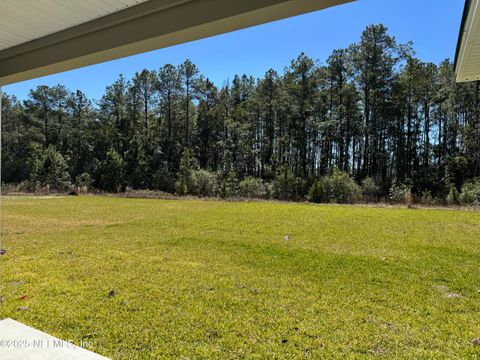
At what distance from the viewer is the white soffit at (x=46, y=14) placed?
1413mm

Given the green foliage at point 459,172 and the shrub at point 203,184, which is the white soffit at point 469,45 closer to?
the shrub at point 203,184

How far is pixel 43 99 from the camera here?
26.1 meters

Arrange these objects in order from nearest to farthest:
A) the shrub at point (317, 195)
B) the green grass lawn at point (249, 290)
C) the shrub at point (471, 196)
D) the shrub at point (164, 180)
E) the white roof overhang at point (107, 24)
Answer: the white roof overhang at point (107, 24)
the green grass lawn at point (249, 290)
the shrub at point (471, 196)
the shrub at point (317, 195)
the shrub at point (164, 180)

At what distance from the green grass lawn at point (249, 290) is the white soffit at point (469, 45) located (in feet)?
5.70

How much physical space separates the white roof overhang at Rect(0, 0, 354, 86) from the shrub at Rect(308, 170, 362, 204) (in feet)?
40.6

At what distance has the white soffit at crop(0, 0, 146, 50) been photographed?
1.41 meters

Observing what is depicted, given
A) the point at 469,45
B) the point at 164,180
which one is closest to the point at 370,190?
the point at 164,180

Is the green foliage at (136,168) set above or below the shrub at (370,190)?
above

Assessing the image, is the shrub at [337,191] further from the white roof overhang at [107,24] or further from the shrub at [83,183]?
the white roof overhang at [107,24]

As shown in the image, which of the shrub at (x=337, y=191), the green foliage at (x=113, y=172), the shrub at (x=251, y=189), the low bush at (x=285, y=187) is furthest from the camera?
the green foliage at (x=113, y=172)

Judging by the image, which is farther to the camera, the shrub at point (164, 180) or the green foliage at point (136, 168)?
the green foliage at point (136, 168)

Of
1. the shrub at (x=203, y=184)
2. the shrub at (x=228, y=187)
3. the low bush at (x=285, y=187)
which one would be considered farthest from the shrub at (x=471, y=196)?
the shrub at (x=203, y=184)

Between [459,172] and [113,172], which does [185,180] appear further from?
[459,172]

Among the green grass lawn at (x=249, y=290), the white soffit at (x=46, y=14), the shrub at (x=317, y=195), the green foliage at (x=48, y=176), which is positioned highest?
the white soffit at (x=46, y=14)
